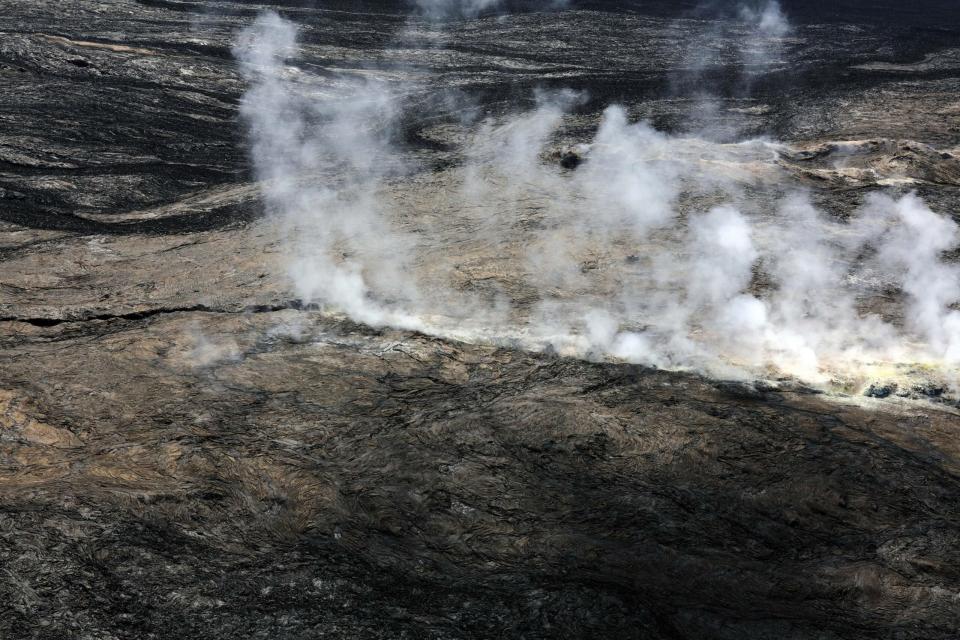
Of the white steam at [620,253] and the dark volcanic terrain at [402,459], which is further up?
the white steam at [620,253]

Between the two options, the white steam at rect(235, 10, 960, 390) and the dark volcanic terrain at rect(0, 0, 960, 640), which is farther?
the white steam at rect(235, 10, 960, 390)

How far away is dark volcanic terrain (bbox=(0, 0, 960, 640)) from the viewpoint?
19.7ft

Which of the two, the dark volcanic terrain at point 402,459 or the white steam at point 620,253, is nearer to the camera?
the dark volcanic terrain at point 402,459

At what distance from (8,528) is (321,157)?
956 cm

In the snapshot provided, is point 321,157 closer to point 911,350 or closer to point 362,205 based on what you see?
point 362,205

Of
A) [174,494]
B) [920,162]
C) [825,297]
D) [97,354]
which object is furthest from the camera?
[920,162]

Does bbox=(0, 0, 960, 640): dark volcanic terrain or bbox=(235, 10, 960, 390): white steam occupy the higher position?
bbox=(235, 10, 960, 390): white steam

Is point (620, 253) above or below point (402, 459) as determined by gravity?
above

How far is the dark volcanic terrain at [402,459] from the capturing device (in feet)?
19.7

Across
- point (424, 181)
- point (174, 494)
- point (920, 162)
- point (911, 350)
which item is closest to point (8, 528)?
point (174, 494)

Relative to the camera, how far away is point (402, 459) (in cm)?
736

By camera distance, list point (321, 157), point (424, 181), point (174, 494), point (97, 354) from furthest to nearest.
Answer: point (321, 157), point (424, 181), point (97, 354), point (174, 494)

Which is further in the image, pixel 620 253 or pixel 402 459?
pixel 620 253

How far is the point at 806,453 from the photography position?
23.3 ft
